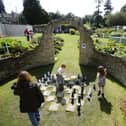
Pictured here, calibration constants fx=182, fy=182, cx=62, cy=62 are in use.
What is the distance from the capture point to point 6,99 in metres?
8.74

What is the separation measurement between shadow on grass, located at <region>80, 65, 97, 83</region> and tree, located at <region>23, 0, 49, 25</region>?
34.4m

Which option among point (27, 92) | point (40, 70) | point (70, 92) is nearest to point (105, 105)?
point (70, 92)

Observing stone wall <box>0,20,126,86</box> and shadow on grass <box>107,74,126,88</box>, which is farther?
stone wall <box>0,20,126,86</box>

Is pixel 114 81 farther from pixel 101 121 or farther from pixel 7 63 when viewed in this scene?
pixel 7 63

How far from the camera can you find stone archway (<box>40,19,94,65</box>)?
44.4ft

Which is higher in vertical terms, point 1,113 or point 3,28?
point 3,28

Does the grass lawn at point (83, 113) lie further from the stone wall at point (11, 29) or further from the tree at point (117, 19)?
the tree at point (117, 19)

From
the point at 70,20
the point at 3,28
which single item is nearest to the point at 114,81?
the point at 70,20

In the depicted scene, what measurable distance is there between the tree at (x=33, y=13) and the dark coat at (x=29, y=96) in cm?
4214

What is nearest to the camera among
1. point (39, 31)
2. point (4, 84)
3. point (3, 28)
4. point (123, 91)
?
point (123, 91)

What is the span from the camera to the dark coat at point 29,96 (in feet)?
15.9

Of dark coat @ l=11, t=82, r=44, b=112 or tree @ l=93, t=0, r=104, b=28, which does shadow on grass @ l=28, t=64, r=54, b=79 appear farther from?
tree @ l=93, t=0, r=104, b=28

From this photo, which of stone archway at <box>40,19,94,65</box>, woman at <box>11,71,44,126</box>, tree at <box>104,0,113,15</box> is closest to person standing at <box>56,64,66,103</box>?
woman at <box>11,71,44,126</box>

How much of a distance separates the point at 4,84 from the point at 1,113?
3.39 m
